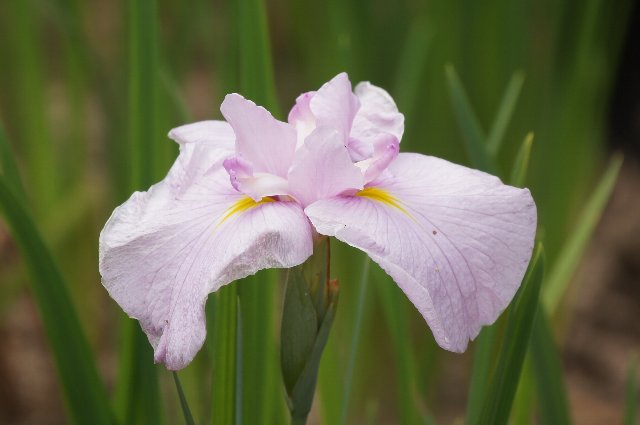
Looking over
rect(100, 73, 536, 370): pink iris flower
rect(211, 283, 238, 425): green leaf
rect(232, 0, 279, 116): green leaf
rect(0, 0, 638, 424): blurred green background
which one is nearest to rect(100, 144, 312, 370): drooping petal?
rect(100, 73, 536, 370): pink iris flower

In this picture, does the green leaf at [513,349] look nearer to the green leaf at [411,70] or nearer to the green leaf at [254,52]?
the green leaf at [254,52]

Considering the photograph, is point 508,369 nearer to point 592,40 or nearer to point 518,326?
point 518,326

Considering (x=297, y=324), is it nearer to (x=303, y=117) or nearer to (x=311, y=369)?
(x=311, y=369)

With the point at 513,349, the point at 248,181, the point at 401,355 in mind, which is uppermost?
the point at 248,181

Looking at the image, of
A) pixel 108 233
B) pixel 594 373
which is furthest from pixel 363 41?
pixel 108 233

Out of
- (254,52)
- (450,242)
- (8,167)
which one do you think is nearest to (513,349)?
(450,242)

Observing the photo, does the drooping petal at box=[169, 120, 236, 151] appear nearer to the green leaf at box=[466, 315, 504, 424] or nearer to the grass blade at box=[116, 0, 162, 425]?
the grass blade at box=[116, 0, 162, 425]
